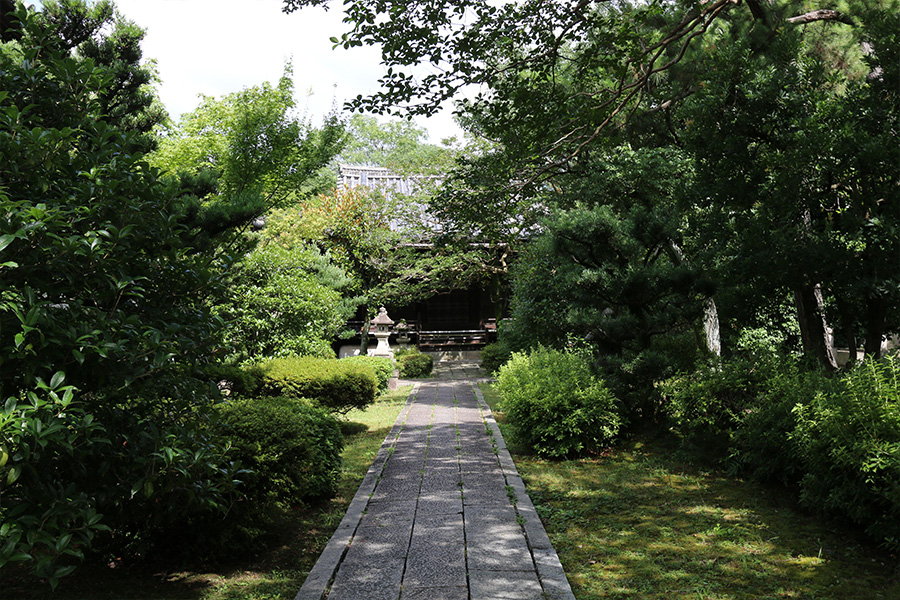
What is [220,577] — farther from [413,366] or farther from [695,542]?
[413,366]

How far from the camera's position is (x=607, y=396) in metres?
7.25

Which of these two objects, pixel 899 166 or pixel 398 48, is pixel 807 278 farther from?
pixel 398 48

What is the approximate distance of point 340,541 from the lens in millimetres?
4410

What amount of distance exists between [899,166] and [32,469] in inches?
243

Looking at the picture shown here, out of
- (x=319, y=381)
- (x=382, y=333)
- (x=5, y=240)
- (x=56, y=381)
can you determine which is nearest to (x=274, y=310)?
(x=319, y=381)

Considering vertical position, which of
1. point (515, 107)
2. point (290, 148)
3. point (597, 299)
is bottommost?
point (597, 299)

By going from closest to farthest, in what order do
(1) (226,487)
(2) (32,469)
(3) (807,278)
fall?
(2) (32,469) < (1) (226,487) < (3) (807,278)

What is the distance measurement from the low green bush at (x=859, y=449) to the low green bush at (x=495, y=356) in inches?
401

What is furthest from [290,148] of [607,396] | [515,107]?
[607,396]

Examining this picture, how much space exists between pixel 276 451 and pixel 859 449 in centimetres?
404

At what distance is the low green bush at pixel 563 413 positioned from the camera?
23.3 feet

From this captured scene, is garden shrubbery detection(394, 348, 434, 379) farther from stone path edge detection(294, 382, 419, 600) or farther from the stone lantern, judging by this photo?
stone path edge detection(294, 382, 419, 600)

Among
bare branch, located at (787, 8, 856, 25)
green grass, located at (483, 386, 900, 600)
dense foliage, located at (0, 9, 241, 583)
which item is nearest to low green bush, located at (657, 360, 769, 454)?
green grass, located at (483, 386, 900, 600)

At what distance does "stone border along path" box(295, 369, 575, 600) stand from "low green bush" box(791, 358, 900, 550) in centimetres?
207
